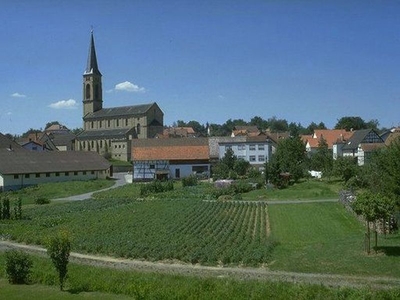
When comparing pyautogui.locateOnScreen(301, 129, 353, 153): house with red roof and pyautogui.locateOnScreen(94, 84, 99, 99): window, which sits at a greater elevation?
pyautogui.locateOnScreen(94, 84, 99, 99): window

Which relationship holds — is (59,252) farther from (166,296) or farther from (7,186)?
(7,186)

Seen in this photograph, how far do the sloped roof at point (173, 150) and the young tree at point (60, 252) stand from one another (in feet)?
173

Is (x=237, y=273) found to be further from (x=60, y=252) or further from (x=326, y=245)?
(x=60, y=252)

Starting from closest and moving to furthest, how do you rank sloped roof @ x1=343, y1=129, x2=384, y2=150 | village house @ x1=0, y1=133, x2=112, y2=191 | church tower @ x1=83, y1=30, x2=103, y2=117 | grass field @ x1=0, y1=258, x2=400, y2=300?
grass field @ x1=0, y1=258, x2=400, y2=300 < village house @ x1=0, y1=133, x2=112, y2=191 < sloped roof @ x1=343, y1=129, x2=384, y2=150 < church tower @ x1=83, y1=30, x2=103, y2=117

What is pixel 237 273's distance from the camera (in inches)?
806

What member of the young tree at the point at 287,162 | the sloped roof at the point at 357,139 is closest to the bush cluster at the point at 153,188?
the young tree at the point at 287,162

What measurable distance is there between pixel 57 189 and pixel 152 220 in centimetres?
2932

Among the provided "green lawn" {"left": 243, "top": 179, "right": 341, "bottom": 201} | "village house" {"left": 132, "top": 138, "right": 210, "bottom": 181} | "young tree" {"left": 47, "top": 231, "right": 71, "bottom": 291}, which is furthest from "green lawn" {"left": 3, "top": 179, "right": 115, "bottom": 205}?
"young tree" {"left": 47, "top": 231, "right": 71, "bottom": 291}

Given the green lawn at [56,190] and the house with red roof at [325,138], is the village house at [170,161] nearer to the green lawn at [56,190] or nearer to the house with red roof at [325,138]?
the green lawn at [56,190]

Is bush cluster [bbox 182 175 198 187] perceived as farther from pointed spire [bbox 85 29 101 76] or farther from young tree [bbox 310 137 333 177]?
pointed spire [bbox 85 29 101 76]

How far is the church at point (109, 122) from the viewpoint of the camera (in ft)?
346

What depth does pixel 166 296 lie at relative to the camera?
1593 centimetres

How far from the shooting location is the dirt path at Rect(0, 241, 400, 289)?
60.7 feet

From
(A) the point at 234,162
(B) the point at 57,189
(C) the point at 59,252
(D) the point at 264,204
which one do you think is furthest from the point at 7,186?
(C) the point at 59,252
